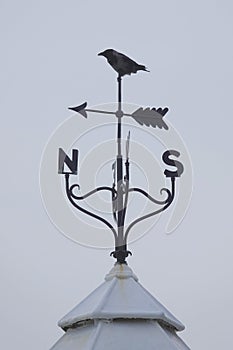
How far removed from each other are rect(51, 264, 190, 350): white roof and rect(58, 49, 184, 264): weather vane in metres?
0.19

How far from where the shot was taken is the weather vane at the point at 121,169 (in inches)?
104

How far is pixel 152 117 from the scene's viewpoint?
3088 mm

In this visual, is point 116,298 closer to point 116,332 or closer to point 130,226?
point 116,332

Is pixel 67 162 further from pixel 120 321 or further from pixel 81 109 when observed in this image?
pixel 120 321

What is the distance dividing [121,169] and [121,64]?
1.97ft

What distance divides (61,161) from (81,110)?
36cm

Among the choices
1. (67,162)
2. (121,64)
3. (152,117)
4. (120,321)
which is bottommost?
(120,321)

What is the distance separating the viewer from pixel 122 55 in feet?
9.78

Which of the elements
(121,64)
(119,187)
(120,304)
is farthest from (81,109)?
(120,304)

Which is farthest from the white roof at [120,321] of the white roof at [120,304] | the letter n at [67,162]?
the letter n at [67,162]

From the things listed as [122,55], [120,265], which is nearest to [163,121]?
[122,55]

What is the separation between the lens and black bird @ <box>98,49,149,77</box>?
116 inches

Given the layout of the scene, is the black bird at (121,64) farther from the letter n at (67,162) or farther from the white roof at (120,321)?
the white roof at (120,321)

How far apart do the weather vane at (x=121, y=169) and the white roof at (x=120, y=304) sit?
0.11 m
